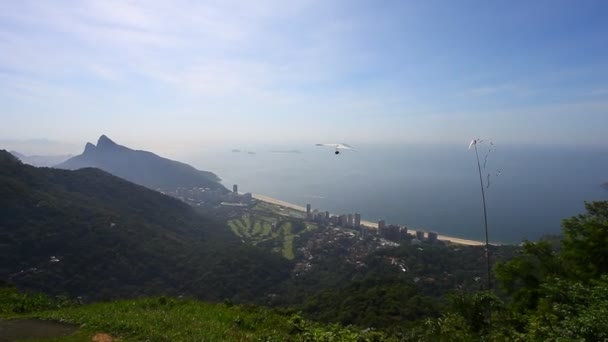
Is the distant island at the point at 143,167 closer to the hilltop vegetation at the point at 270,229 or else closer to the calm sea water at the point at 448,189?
the calm sea water at the point at 448,189

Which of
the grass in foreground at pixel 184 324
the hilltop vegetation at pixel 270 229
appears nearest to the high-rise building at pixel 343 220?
the hilltop vegetation at pixel 270 229

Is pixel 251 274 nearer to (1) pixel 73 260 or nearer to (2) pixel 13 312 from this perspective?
(1) pixel 73 260

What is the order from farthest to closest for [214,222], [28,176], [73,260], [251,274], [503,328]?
[214,222]
[28,176]
[251,274]
[73,260]
[503,328]

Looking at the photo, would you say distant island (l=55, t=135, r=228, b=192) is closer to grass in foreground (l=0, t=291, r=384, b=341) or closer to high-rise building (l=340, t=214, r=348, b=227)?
high-rise building (l=340, t=214, r=348, b=227)

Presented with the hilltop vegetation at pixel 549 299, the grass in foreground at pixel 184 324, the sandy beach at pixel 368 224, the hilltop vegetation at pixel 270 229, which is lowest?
the hilltop vegetation at pixel 270 229

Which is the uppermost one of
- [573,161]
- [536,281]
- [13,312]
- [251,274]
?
[573,161]

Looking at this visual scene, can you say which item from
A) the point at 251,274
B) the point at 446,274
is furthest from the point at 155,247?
the point at 446,274

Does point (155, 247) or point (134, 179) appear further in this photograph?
point (134, 179)

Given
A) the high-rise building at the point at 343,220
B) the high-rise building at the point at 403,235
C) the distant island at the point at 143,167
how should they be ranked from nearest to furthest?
the high-rise building at the point at 403,235, the high-rise building at the point at 343,220, the distant island at the point at 143,167
